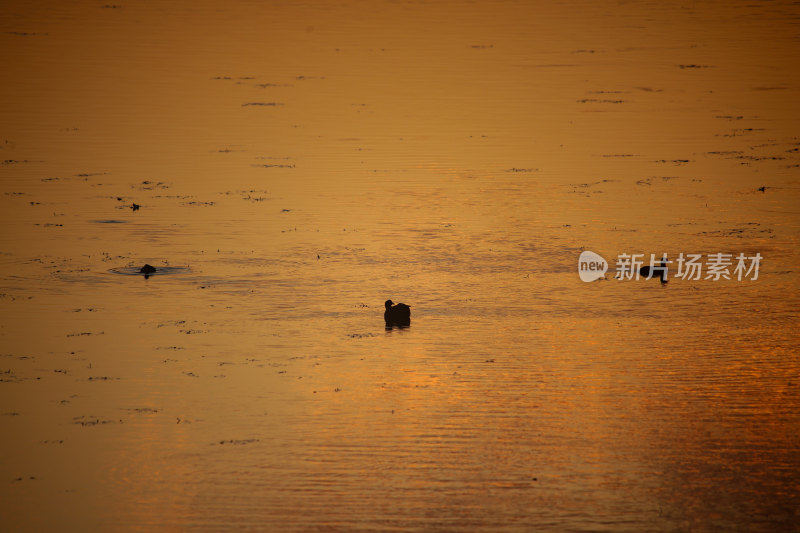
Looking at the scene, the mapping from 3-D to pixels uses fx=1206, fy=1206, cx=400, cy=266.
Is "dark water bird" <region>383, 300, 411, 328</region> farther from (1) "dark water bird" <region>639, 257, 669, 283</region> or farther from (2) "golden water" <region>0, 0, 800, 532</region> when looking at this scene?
(1) "dark water bird" <region>639, 257, 669, 283</region>

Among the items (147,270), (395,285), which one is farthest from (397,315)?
(147,270)

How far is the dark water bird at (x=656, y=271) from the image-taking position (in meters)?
12.4

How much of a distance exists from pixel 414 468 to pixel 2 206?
29.6ft

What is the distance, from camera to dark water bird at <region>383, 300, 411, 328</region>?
35.4 ft

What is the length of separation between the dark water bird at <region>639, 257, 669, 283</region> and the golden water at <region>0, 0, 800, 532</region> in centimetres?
21

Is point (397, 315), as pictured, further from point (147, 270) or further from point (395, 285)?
point (147, 270)

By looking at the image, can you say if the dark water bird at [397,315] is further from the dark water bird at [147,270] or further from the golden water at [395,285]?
the dark water bird at [147,270]

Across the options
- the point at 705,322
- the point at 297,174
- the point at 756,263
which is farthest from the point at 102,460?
the point at 297,174

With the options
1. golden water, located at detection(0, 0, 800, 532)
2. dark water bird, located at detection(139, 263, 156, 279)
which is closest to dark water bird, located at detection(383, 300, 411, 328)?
golden water, located at detection(0, 0, 800, 532)

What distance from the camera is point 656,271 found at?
12484 mm

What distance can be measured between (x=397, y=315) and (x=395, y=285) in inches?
52.0

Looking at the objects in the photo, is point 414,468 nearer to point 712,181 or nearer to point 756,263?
point 756,263

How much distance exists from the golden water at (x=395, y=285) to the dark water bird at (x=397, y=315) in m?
0.17

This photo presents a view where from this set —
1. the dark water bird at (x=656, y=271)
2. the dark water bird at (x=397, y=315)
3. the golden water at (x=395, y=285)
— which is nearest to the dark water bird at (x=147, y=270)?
the golden water at (x=395, y=285)
